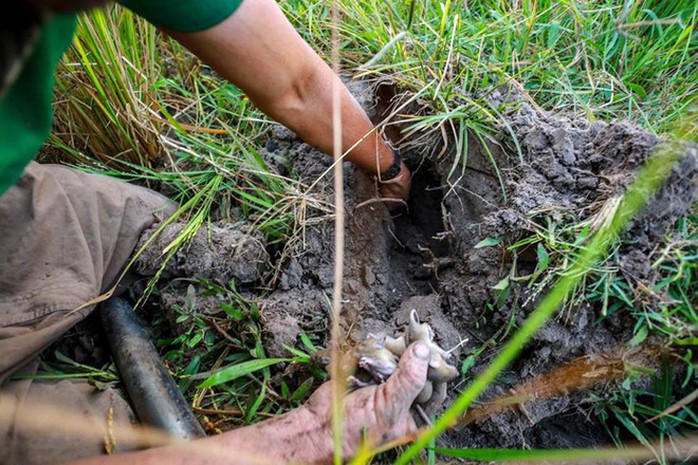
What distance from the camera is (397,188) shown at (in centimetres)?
169

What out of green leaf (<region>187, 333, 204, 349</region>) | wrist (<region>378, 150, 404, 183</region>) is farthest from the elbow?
green leaf (<region>187, 333, 204, 349</region>)

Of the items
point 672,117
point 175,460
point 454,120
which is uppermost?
point 454,120

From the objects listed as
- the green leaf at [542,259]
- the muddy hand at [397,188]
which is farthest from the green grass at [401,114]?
the muddy hand at [397,188]

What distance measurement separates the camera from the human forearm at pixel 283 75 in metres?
1.28

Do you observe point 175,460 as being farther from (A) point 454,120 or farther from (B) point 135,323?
(A) point 454,120

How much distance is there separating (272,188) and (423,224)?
0.52m

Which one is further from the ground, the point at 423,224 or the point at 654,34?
the point at 654,34

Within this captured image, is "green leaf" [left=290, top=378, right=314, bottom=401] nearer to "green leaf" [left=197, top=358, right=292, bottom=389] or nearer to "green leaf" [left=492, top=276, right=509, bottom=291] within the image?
"green leaf" [left=197, top=358, right=292, bottom=389]

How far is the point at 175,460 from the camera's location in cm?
113

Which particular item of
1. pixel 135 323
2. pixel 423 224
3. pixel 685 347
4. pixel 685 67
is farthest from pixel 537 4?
pixel 135 323

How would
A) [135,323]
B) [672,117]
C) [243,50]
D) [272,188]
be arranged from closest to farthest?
[243,50] → [672,117] → [135,323] → [272,188]

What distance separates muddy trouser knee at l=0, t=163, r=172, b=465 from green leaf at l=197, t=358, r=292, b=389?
247mm

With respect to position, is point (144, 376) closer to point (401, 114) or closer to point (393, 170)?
point (393, 170)

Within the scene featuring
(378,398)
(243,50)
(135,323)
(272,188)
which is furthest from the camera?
(272,188)
